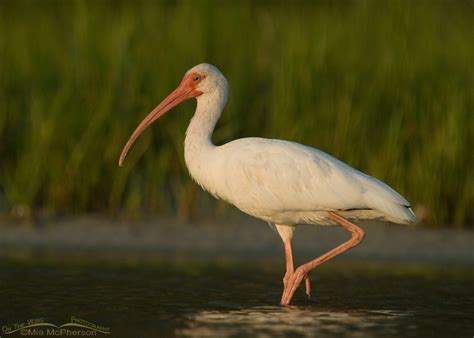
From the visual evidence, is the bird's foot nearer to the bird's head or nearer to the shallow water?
the shallow water

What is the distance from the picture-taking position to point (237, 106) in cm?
1129

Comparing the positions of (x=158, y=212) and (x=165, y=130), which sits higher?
(x=165, y=130)

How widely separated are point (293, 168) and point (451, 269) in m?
2.31

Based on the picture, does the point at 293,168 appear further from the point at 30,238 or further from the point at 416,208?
the point at 30,238

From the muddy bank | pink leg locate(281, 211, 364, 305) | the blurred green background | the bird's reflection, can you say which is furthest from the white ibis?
the blurred green background

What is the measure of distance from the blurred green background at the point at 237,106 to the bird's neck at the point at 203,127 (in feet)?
6.79

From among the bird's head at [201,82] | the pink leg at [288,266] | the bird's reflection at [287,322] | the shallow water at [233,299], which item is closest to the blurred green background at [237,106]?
the shallow water at [233,299]

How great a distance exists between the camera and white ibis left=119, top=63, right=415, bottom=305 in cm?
814

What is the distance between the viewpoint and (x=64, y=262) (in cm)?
979

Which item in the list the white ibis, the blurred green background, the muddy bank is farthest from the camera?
the blurred green background

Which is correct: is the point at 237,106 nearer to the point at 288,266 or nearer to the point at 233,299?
the point at 288,266

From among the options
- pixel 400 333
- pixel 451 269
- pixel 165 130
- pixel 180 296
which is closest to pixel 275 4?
pixel 165 130

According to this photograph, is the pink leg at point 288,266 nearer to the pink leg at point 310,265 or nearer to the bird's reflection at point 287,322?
the pink leg at point 310,265

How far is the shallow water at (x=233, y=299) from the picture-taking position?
285 inches
